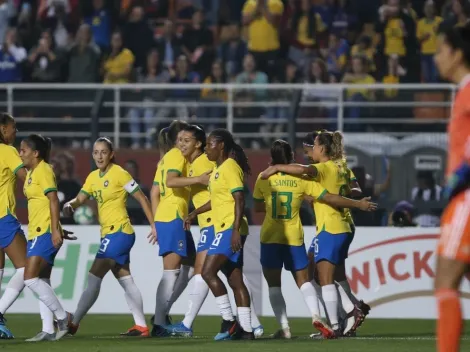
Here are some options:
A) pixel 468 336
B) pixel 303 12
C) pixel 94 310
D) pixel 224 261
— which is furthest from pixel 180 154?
pixel 303 12

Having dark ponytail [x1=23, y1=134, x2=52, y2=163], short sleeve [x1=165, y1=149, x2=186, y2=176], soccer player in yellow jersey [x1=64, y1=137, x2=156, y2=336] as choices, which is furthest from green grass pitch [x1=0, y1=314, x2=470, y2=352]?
dark ponytail [x1=23, y1=134, x2=52, y2=163]

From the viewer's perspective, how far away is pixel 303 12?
73.4 ft

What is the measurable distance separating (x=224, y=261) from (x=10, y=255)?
7.59 feet

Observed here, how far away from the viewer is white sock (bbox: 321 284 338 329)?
12.0m

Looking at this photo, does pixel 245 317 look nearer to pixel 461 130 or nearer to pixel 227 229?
pixel 227 229

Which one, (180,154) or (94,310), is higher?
(180,154)

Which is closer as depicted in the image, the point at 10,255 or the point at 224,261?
the point at 224,261

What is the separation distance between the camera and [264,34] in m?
22.2

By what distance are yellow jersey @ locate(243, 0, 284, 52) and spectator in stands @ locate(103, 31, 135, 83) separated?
2.23 metres

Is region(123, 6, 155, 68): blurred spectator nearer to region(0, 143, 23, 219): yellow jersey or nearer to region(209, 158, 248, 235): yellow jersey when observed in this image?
region(0, 143, 23, 219): yellow jersey

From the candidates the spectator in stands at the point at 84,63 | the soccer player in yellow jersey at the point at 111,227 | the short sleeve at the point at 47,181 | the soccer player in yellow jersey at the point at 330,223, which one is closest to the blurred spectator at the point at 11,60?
the spectator in stands at the point at 84,63

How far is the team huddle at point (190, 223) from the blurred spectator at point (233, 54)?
9.53 metres

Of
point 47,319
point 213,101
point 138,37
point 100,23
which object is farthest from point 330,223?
point 100,23

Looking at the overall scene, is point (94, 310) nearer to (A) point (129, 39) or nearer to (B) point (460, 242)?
(A) point (129, 39)
